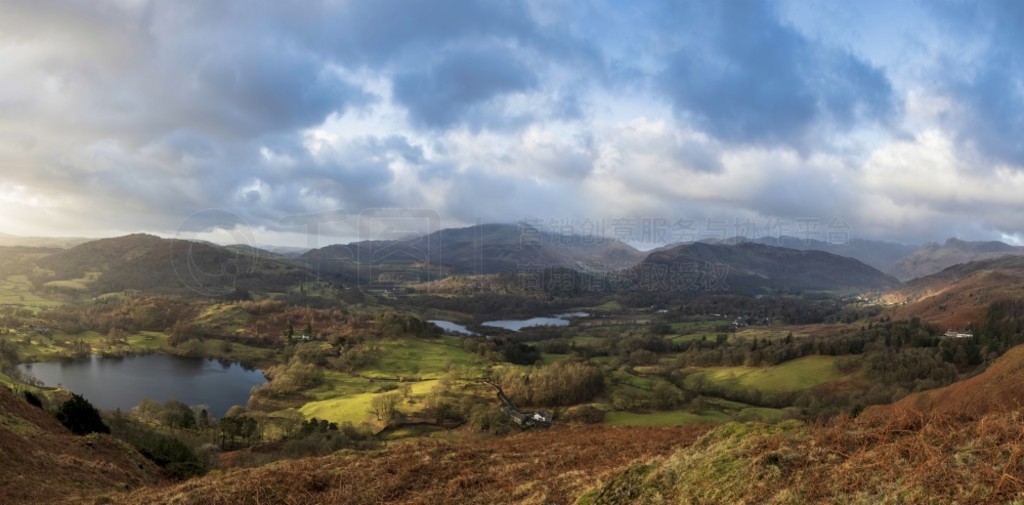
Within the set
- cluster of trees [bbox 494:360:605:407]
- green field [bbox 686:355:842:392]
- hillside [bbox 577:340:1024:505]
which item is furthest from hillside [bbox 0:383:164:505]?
green field [bbox 686:355:842:392]

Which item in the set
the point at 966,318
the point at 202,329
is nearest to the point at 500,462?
the point at 202,329

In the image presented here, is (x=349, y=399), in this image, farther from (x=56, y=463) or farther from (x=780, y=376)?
(x=780, y=376)

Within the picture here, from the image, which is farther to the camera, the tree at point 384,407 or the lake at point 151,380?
the lake at point 151,380

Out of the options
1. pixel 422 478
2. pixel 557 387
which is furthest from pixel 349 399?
pixel 422 478

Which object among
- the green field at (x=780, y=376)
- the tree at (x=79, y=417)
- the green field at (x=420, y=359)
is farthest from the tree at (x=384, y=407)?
the green field at (x=780, y=376)

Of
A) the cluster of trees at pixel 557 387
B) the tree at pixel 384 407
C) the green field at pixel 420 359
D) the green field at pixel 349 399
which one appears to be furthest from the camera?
the green field at pixel 420 359

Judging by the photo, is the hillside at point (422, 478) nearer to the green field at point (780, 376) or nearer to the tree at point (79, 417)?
the tree at point (79, 417)

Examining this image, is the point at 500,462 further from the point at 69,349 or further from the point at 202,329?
the point at 202,329
